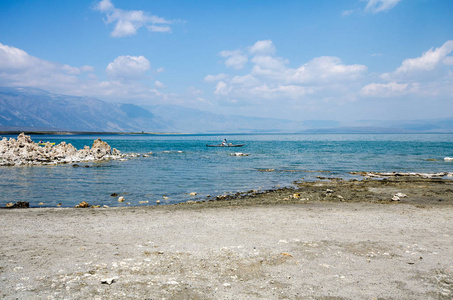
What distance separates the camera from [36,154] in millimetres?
41750

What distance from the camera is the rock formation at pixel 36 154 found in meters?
39.5

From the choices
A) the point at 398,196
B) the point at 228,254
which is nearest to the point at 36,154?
the point at 228,254

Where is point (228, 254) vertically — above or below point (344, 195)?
above

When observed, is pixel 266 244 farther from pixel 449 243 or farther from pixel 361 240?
pixel 449 243

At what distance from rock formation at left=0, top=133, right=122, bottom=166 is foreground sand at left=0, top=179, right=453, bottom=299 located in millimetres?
29098

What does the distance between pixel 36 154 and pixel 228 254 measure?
4136 cm

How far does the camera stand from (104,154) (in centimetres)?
4884

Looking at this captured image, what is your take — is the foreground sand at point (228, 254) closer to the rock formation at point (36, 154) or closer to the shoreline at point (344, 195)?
the shoreline at point (344, 195)

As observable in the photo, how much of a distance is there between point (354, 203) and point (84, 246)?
13164 mm

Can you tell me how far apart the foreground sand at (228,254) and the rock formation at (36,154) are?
29098mm

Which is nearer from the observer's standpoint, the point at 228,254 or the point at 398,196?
the point at 228,254

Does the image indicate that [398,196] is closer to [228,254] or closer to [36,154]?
[228,254]

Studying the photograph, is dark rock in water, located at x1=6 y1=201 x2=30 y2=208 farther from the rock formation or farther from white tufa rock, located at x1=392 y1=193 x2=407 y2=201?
the rock formation

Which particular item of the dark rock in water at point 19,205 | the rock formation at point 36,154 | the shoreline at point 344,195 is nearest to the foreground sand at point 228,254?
the dark rock in water at point 19,205
